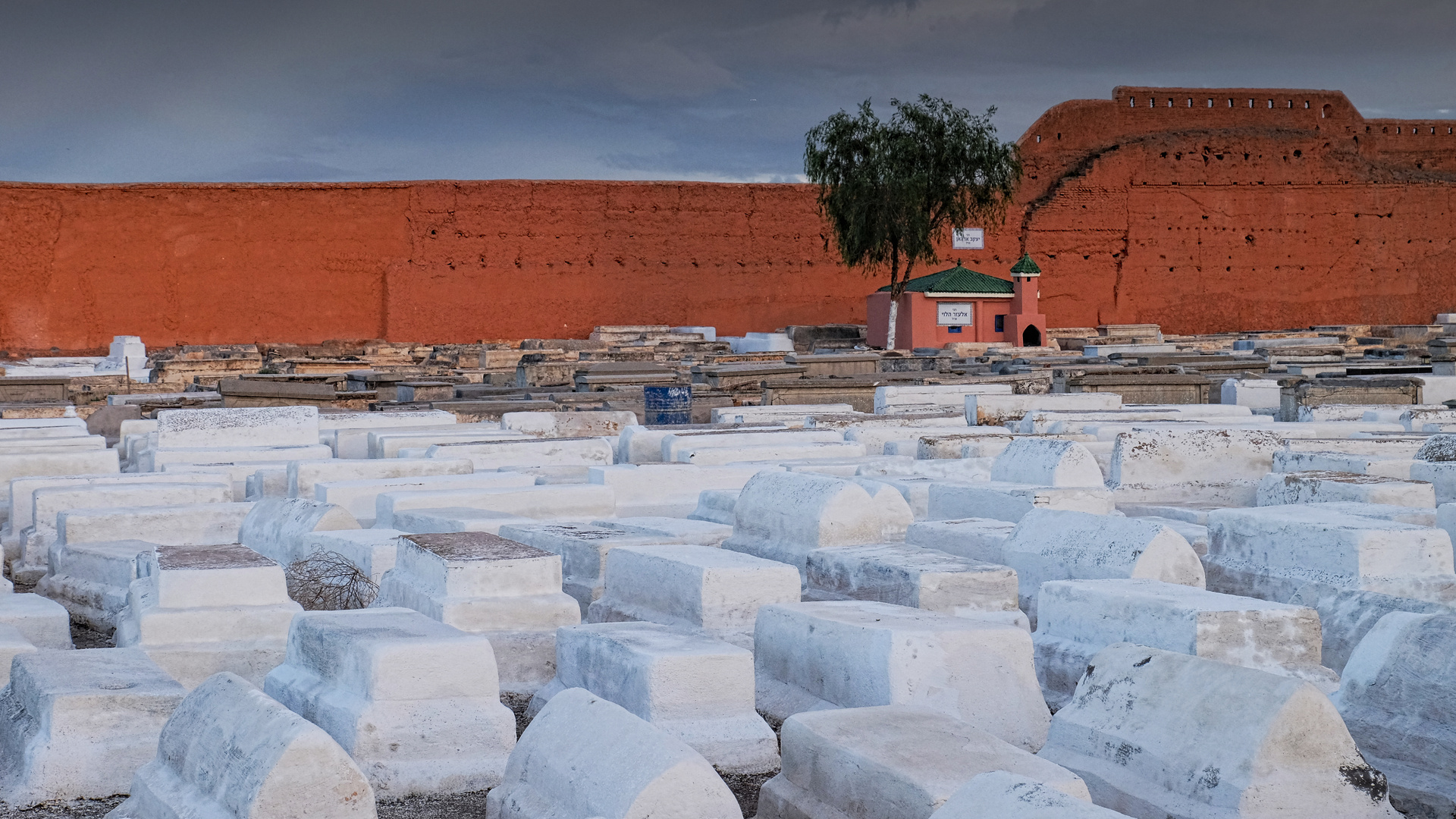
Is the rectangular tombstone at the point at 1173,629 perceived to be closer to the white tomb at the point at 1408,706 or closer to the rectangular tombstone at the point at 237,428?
the white tomb at the point at 1408,706

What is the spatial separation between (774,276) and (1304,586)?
1249 inches

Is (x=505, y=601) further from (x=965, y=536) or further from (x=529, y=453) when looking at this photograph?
(x=529, y=453)

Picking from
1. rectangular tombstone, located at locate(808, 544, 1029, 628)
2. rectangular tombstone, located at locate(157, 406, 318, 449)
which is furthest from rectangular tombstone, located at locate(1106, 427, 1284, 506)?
rectangular tombstone, located at locate(157, 406, 318, 449)

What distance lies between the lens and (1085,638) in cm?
382

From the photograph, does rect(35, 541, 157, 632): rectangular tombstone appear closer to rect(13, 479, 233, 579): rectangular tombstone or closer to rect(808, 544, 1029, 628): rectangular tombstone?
rect(13, 479, 233, 579): rectangular tombstone

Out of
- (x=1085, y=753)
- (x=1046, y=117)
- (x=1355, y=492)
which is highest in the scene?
(x=1046, y=117)

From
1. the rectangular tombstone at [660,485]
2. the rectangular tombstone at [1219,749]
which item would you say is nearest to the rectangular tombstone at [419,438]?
the rectangular tombstone at [660,485]

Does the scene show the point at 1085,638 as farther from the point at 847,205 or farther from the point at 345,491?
the point at 847,205

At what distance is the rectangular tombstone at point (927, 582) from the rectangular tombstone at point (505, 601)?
3.04 ft

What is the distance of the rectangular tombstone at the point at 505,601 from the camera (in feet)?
13.6

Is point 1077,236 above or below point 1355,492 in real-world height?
above

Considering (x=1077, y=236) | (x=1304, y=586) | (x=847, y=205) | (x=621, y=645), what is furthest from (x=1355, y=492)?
(x=1077, y=236)

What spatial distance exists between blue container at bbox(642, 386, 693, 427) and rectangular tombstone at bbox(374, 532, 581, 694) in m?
7.96

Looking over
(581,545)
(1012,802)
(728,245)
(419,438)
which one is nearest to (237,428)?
(419,438)
